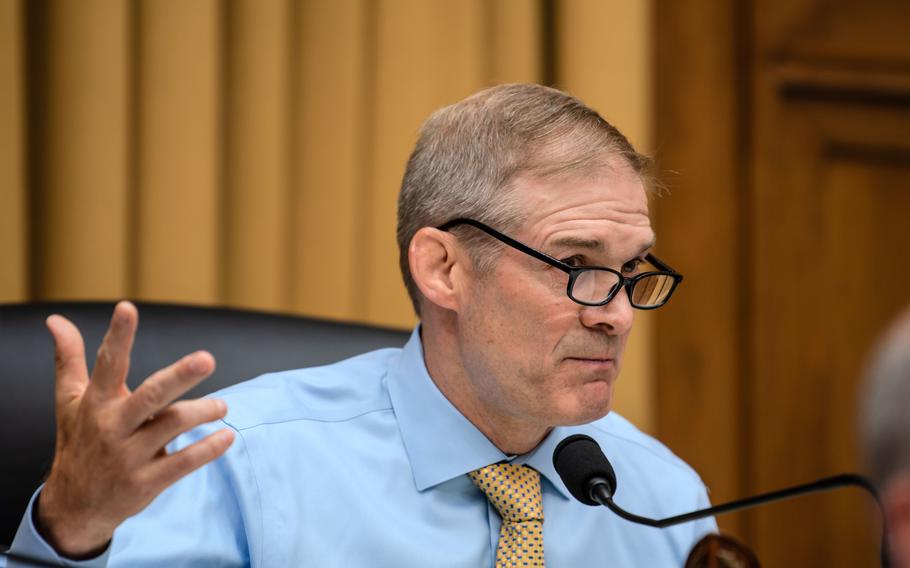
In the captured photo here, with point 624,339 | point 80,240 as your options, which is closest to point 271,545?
point 624,339

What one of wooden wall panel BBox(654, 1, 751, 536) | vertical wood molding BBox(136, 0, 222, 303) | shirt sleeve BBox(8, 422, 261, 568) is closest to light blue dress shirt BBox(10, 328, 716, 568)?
shirt sleeve BBox(8, 422, 261, 568)

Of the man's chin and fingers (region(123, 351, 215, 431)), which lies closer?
fingers (region(123, 351, 215, 431))

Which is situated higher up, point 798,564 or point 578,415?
point 578,415

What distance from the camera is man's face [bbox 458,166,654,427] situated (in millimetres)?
1252

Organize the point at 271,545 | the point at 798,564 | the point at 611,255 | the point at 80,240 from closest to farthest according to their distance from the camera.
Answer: the point at 271,545, the point at 611,255, the point at 80,240, the point at 798,564

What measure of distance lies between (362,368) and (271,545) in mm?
318

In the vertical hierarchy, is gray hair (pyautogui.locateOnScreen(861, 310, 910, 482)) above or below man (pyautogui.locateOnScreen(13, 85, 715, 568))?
above

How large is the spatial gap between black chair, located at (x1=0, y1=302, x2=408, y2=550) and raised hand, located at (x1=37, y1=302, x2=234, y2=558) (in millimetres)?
357

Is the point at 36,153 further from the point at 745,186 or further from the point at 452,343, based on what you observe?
the point at 745,186

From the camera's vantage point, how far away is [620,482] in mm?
1421

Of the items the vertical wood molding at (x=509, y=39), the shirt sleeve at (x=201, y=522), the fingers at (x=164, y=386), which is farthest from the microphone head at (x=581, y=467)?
the vertical wood molding at (x=509, y=39)

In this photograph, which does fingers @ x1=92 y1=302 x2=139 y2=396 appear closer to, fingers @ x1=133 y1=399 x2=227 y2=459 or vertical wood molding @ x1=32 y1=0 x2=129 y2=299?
fingers @ x1=133 y1=399 x2=227 y2=459

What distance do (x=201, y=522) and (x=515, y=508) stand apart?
1.18 ft

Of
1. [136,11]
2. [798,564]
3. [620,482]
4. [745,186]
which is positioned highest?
[136,11]
